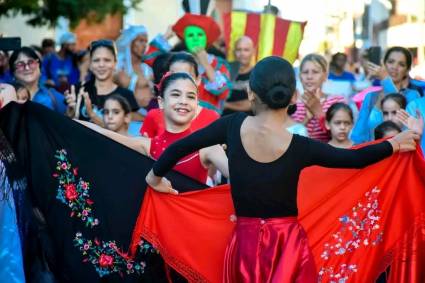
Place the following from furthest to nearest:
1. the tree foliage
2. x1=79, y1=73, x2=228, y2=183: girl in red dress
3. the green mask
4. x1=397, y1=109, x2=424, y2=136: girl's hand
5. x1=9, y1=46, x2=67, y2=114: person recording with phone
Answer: the tree foliage → the green mask → x1=9, y1=46, x2=67, y2=114: person recording with phone → x1=79, y1=73, x2=228, y2=183: girl in red dress → x1=397, y1=109, x2=424, y2=136: girl's hand

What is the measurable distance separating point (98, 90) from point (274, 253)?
442 centimetres

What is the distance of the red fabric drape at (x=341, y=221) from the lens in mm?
5781

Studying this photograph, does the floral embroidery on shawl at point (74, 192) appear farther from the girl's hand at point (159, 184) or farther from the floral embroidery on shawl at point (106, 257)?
the girl's hand at point (159, 184)

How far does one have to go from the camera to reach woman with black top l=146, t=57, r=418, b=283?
5.07 metres

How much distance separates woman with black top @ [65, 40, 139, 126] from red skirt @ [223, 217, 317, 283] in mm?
3831

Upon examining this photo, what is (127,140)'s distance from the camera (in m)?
6.48

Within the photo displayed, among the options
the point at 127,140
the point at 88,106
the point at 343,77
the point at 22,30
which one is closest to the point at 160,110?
the point at 88,106

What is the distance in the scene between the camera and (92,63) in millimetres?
9312

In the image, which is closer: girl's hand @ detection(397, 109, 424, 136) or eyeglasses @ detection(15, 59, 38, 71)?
girl's hand @ detection(397, 109, 424, 136)

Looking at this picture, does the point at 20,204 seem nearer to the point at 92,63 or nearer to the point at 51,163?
the point at 51,163

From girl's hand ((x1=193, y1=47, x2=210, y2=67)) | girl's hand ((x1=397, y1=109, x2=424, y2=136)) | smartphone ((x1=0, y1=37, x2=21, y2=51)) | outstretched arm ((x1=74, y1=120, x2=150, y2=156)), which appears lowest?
outstretched arm ((x1=74, y1=120, x2=150, y2=156))

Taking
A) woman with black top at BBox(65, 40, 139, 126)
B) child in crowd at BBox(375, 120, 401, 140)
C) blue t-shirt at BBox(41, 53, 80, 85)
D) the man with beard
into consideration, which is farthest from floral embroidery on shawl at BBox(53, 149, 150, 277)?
blue t-shirt at BBox(41, 53, 80, 85)

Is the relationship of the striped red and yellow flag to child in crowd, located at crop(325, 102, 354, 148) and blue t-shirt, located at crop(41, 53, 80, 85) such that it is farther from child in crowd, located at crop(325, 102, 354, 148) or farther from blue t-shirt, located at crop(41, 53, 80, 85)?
blue t-shirt, located at crop(41, 53, 80, 85)

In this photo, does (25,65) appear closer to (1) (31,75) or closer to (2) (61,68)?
(1) (31,75)
